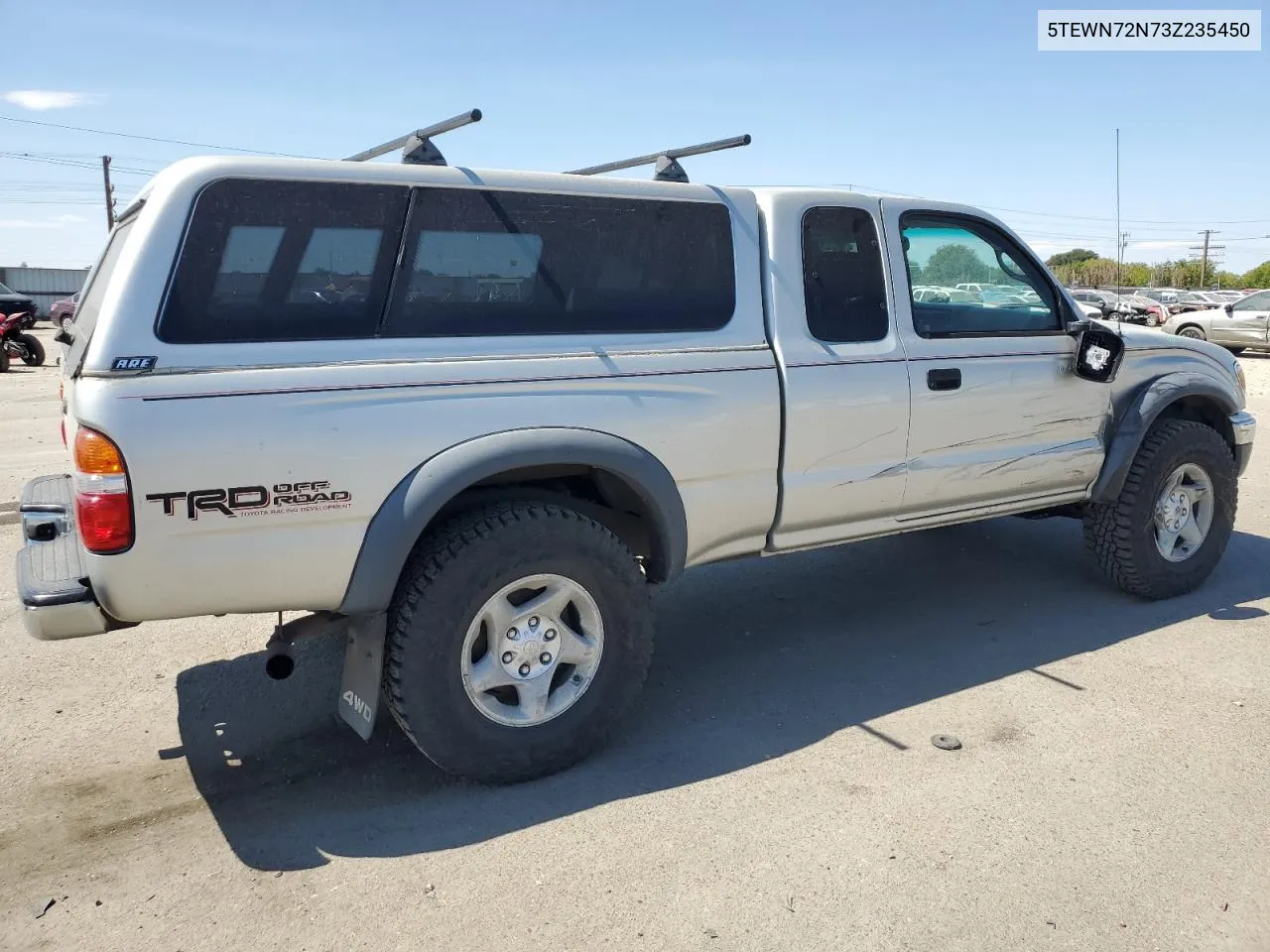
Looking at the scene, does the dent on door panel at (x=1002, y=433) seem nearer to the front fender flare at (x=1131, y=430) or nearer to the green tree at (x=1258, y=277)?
the front fender flare at (x=1131, y=430)

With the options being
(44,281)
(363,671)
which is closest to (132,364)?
(363,671)

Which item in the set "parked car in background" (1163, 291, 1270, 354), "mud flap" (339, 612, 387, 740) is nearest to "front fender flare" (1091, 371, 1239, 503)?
"mud flap" (339, 612, 387, 740)

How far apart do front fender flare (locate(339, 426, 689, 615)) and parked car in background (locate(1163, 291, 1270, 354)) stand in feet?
68.6

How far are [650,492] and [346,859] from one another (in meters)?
1.54

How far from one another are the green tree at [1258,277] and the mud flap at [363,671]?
7350cm

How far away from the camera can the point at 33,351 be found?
1817 cm

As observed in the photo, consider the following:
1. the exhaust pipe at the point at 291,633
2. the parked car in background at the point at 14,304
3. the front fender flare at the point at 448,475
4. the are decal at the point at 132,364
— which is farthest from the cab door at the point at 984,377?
the parked car in background at the point at 14,304

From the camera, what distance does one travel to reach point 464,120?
133 inches

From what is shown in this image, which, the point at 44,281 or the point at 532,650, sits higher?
the point at 44,281

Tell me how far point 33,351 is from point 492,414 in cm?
1801

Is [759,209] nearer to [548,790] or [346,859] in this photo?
[548,790]

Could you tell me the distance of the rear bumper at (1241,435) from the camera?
5.64 meters

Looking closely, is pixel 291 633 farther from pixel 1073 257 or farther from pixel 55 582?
pixel 1073 257

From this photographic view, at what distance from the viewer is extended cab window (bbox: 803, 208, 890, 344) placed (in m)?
4.16
